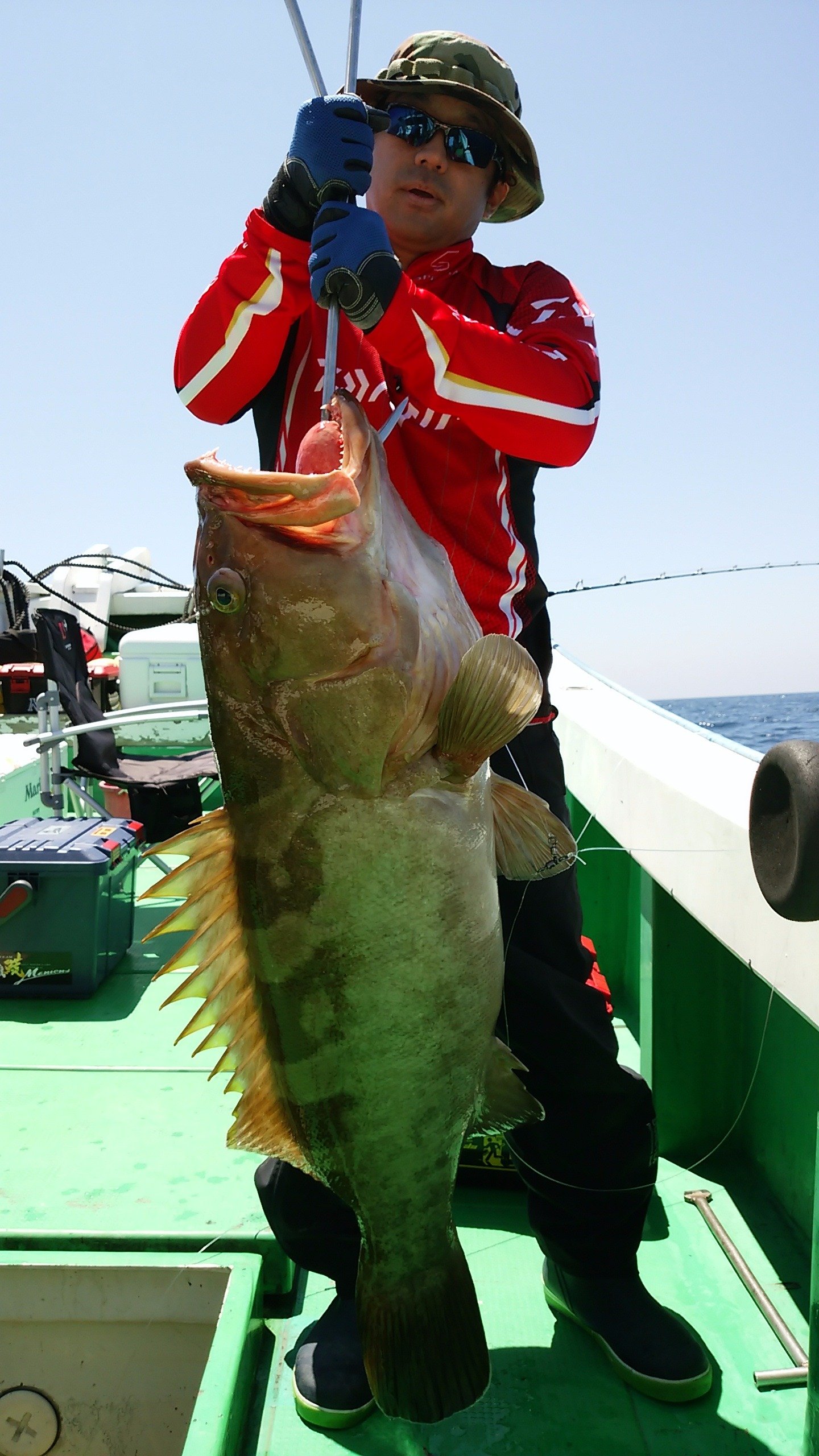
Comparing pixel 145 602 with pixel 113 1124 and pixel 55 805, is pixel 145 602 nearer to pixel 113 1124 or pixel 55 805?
pixel 55 805

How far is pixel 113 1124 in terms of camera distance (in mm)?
3117

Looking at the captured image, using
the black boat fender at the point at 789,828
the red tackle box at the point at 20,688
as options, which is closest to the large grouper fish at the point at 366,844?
the black boat fender at the point at 789,828

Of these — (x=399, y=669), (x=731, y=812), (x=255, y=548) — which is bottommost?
(x=731, y=812)

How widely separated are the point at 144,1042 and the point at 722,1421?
2.41 m

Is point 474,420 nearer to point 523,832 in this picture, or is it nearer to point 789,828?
point 523,832

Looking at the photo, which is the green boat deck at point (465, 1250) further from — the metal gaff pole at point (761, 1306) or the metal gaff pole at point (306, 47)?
the metal gaff pole at point (306, 47)

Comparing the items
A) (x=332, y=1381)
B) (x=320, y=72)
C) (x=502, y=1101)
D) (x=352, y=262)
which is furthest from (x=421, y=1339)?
(x=320, y=72)

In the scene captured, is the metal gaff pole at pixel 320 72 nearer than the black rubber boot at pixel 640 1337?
Yes

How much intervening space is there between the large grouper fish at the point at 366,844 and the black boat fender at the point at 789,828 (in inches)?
13.1

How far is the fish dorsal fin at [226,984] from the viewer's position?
1619 millimetres

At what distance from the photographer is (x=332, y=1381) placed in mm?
2074

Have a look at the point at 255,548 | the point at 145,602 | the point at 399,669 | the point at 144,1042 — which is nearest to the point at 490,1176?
the point at 144,1042

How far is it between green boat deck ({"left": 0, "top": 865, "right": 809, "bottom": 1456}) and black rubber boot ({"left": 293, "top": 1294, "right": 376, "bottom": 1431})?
35mm

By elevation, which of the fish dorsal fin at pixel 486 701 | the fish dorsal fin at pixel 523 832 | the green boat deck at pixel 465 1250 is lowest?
the green boat deck at pixel 465 1250
